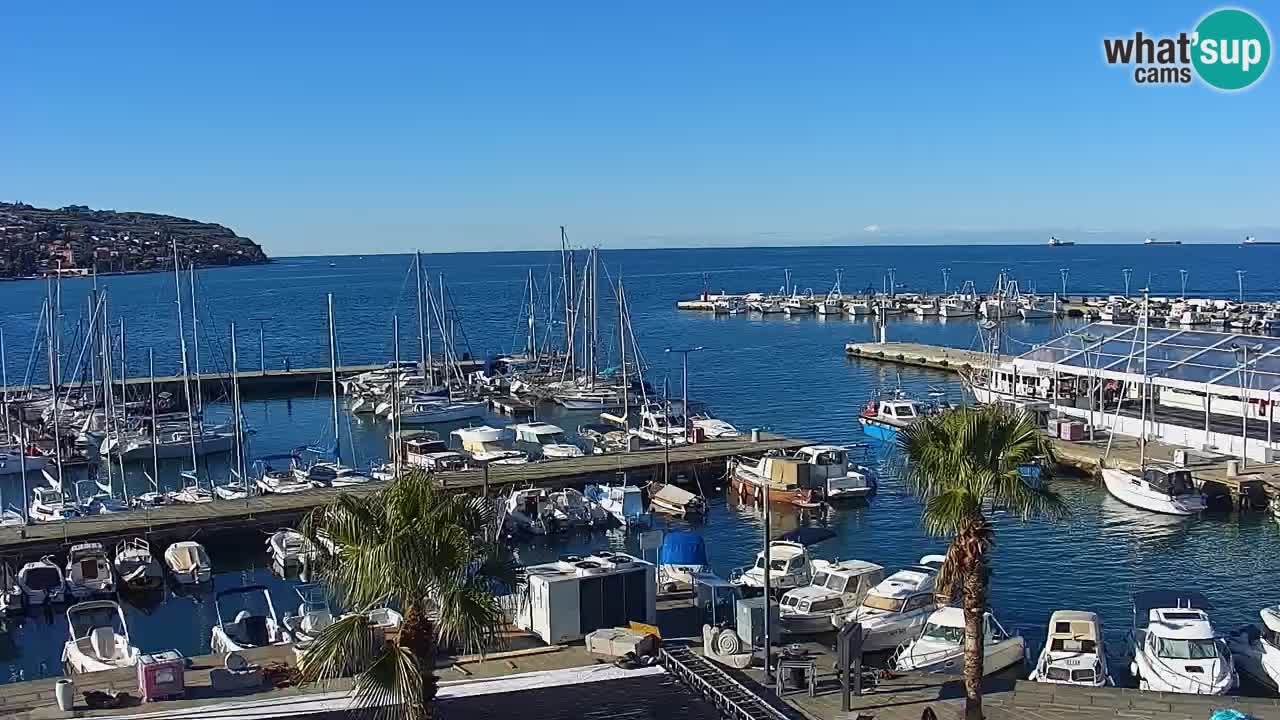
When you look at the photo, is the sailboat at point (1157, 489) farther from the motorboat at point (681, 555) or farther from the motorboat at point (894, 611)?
the motorboat at point (681, 555)

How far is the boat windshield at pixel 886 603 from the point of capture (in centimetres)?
3094

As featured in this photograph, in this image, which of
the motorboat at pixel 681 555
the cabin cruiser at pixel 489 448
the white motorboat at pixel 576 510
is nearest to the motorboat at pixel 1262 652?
the motorboat at pixel 681 555

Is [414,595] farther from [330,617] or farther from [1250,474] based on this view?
[1250,474]

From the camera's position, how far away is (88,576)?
38688 mm

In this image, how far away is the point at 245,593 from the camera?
3872 centimetres

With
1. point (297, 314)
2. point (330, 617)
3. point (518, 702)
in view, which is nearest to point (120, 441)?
point (330, 617)

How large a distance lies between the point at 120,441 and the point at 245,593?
28058mm

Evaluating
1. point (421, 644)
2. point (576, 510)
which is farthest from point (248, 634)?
point (421, 644)

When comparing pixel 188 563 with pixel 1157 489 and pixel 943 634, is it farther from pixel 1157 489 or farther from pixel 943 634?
pixel 1157 489

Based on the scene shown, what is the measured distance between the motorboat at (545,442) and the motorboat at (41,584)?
23464mm

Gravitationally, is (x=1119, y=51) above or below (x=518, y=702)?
above

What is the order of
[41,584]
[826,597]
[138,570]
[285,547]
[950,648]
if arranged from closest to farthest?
[950,648]
[826,597]
[41,584]
[138,570]
[285,547]

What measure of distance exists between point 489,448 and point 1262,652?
3788cm

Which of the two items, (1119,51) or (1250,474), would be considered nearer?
(1119,51)
